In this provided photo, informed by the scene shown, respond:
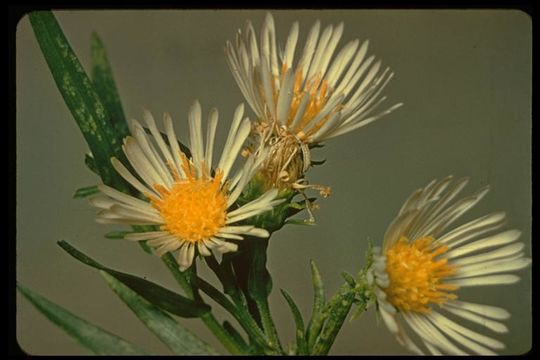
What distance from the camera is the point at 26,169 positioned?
1.37m

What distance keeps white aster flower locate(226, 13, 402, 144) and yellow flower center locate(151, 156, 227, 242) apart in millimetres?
125

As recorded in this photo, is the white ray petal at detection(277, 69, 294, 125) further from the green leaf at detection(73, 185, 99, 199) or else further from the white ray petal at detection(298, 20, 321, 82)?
the green leaf at detection(73, 185, 99, 199)

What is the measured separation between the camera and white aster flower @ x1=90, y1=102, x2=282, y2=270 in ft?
3.86

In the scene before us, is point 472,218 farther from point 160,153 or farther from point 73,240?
point 73,240

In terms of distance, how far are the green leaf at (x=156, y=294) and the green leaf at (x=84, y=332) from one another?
75mm

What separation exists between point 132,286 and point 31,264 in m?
0.23

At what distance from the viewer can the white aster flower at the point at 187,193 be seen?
1.18 meters

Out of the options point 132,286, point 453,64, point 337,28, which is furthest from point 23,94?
point 453,64

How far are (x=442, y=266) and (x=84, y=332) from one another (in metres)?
0.52

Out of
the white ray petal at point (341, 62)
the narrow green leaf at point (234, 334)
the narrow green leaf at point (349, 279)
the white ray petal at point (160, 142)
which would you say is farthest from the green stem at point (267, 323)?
the white ray petal at point (341, 62)

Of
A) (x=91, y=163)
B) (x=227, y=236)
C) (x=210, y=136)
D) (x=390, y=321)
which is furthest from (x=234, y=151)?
(x=390, y=321)

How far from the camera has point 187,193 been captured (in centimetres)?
123

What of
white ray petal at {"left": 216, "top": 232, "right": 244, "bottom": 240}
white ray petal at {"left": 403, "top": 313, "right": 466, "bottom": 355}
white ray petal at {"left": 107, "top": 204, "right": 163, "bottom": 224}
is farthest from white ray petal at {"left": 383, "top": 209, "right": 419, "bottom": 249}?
white ray petal at {"left": 107, "top": 204, "right": 163, "bottom": 224}

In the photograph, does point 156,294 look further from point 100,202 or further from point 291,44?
point 291,44
